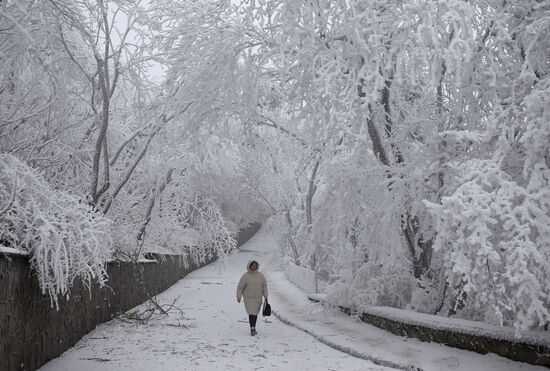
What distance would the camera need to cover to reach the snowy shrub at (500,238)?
6426mm

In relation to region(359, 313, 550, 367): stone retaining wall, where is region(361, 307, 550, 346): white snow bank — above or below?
above

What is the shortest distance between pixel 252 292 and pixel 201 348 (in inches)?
83.1

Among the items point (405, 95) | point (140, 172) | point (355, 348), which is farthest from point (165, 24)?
point (355, 348)

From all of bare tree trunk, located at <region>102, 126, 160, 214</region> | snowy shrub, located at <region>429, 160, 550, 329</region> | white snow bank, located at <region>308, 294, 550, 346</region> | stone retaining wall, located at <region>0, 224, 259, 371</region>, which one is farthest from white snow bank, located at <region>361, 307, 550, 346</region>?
bare tree trunk, located at <region>102, 126, 160, 214</region>

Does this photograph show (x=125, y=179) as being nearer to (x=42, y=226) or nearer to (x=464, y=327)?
(x=42, y=226)

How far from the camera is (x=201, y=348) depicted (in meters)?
9.76

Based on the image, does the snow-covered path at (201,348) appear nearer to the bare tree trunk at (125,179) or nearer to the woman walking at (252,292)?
the woman walking at (252,292)

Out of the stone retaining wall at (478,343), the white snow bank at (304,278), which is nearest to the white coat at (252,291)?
the stone retaining wall at (478,343)

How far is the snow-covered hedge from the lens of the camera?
704 centimetres

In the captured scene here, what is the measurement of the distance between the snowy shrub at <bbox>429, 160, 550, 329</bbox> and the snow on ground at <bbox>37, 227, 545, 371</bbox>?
1166mm

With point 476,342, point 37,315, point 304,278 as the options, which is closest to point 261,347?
point 476,342

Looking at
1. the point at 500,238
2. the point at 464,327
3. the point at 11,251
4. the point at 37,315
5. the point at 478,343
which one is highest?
the point at 11,251

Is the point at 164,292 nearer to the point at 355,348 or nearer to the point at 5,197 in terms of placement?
the point at 355,348

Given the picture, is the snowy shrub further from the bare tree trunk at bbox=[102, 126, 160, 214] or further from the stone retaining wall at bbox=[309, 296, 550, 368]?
the bare tree trunk at bbox=[102, 126, 160, 214]
